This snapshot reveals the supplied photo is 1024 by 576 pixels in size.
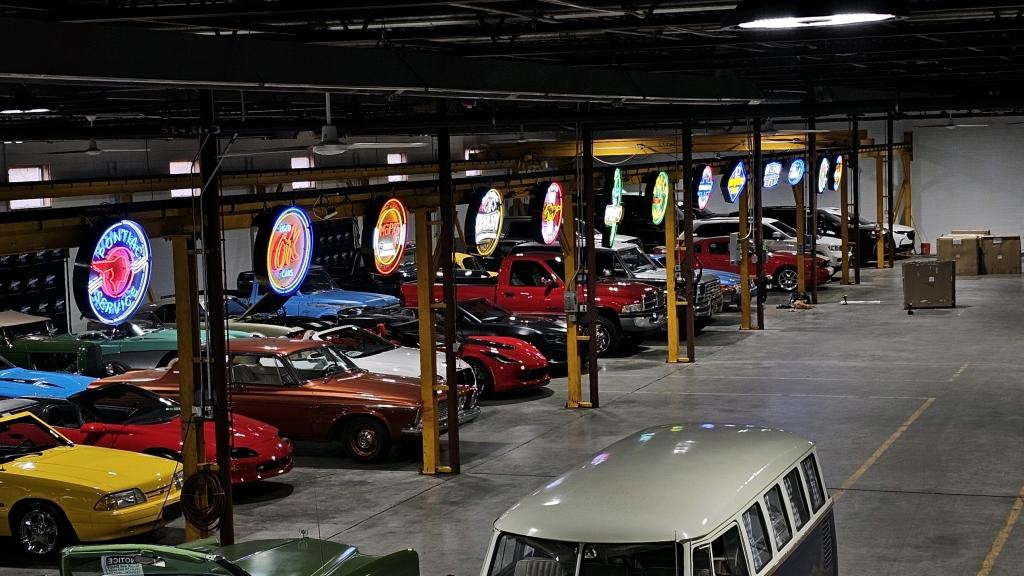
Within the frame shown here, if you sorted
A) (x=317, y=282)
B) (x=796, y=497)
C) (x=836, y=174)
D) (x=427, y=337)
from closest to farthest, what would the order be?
(x=796, y=497) < (x=427, y=337) < (x=317, y=282) < (x=836, y=174)

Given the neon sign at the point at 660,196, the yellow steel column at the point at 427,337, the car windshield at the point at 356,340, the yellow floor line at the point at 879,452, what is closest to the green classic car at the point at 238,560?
the yellow steel column at the point at 427,337

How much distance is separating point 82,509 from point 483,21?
18.3ft

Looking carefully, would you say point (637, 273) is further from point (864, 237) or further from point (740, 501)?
point (740, 501)

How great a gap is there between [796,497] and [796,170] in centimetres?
2269

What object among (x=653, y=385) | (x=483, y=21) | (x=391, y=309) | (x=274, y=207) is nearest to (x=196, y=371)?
(x=274, y=207)

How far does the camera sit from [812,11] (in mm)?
5875

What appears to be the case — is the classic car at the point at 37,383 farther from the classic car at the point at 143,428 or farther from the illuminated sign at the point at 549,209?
the illuminated sign at the point at 549,209

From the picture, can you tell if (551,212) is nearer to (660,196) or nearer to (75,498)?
(660,196)

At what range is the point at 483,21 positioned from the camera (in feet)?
34.9

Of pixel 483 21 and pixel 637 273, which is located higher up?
pixel 483 21

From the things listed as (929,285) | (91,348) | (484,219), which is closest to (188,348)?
(484,219)

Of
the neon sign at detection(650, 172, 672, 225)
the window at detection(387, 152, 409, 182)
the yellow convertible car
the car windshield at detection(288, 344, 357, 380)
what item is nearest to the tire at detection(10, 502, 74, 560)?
the yellow convertible car

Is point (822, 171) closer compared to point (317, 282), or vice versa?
point (317, 282)

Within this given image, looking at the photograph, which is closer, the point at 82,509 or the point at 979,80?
the point at 82,509
